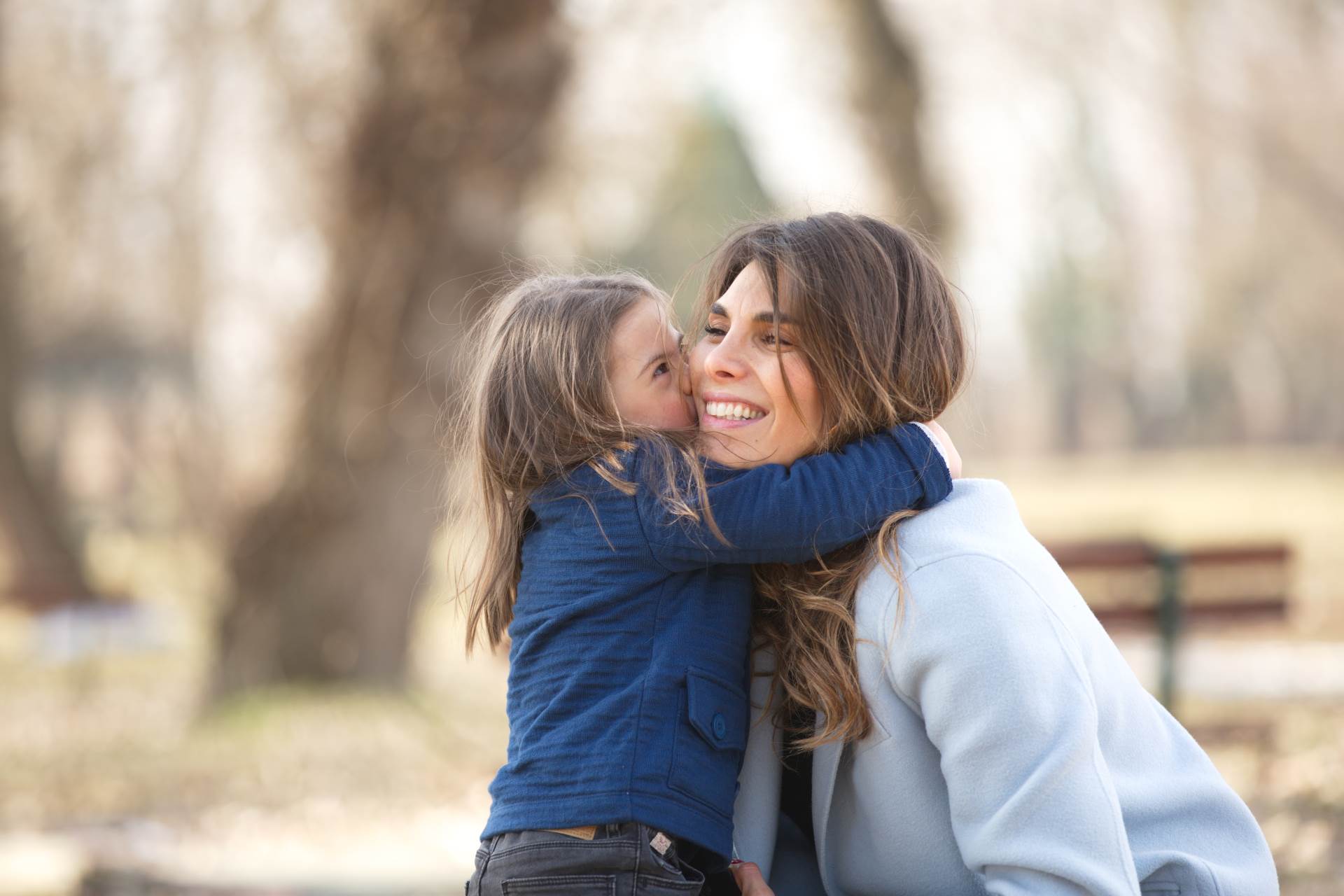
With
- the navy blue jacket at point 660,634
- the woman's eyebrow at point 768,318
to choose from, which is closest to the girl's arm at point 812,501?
the navy blue jacket at point 660,634

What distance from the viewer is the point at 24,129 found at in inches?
391

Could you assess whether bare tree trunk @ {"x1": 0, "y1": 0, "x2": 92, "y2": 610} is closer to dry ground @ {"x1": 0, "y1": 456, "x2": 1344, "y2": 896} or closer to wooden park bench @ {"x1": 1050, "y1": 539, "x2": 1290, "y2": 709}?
dry ground @ {"x1": 0, "y1": 456, "x2": 1344, "y2": 896}

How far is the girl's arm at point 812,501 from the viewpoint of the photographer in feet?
6.51

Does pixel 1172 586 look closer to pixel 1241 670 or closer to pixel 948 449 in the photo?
pixel 1241 670

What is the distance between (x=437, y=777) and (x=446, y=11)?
153 inches

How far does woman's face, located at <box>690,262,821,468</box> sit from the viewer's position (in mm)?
2074

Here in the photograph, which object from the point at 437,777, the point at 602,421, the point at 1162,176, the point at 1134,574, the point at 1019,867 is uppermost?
the point at 1162,176

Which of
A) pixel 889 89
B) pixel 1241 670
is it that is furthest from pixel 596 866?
pixel 889 89

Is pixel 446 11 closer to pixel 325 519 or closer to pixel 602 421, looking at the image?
pixel 325 519

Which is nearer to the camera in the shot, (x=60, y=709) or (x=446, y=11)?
(x=446, y=11)

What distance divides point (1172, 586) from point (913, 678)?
475 cm

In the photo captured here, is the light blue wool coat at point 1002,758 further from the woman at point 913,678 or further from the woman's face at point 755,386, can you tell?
the woman's face at point 755,386

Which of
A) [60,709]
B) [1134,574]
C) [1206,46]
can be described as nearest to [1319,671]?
[1134,574]

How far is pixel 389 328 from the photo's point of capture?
7.70 m
